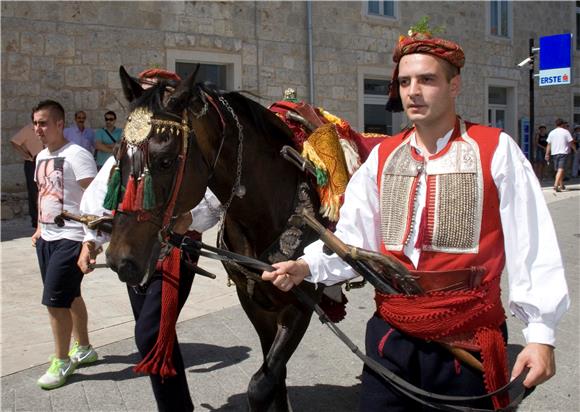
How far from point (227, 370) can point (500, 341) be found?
2549 mm

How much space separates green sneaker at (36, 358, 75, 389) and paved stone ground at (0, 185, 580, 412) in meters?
0.05

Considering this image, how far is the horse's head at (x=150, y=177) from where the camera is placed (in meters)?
2.20

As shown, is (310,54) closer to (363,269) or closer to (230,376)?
(230,376)

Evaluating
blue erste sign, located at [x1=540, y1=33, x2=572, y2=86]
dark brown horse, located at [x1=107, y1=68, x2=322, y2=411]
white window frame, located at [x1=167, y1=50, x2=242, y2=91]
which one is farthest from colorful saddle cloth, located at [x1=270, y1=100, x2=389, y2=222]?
blue erste sign, located at [x1=540, y1=33, x2=572, y2=86]

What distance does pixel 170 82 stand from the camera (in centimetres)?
253

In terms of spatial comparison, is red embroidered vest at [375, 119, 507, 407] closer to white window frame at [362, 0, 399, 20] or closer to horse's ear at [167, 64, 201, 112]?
horse's ear at [167, 64, 201, 112]

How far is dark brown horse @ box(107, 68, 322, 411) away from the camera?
2256mm

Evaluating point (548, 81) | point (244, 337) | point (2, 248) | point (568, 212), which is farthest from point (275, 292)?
point (548, 81)

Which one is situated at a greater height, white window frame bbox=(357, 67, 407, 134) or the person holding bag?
white window frame bbox=(357, 67, 407, 134)

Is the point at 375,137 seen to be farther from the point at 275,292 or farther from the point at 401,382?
the point at 401,382

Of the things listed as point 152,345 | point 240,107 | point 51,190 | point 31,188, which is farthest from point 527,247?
point 31,188

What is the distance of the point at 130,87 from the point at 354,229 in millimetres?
1147

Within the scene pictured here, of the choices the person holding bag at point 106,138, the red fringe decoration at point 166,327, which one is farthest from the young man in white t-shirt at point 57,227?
the person holding bag at point 106,138

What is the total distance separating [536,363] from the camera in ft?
5.72
